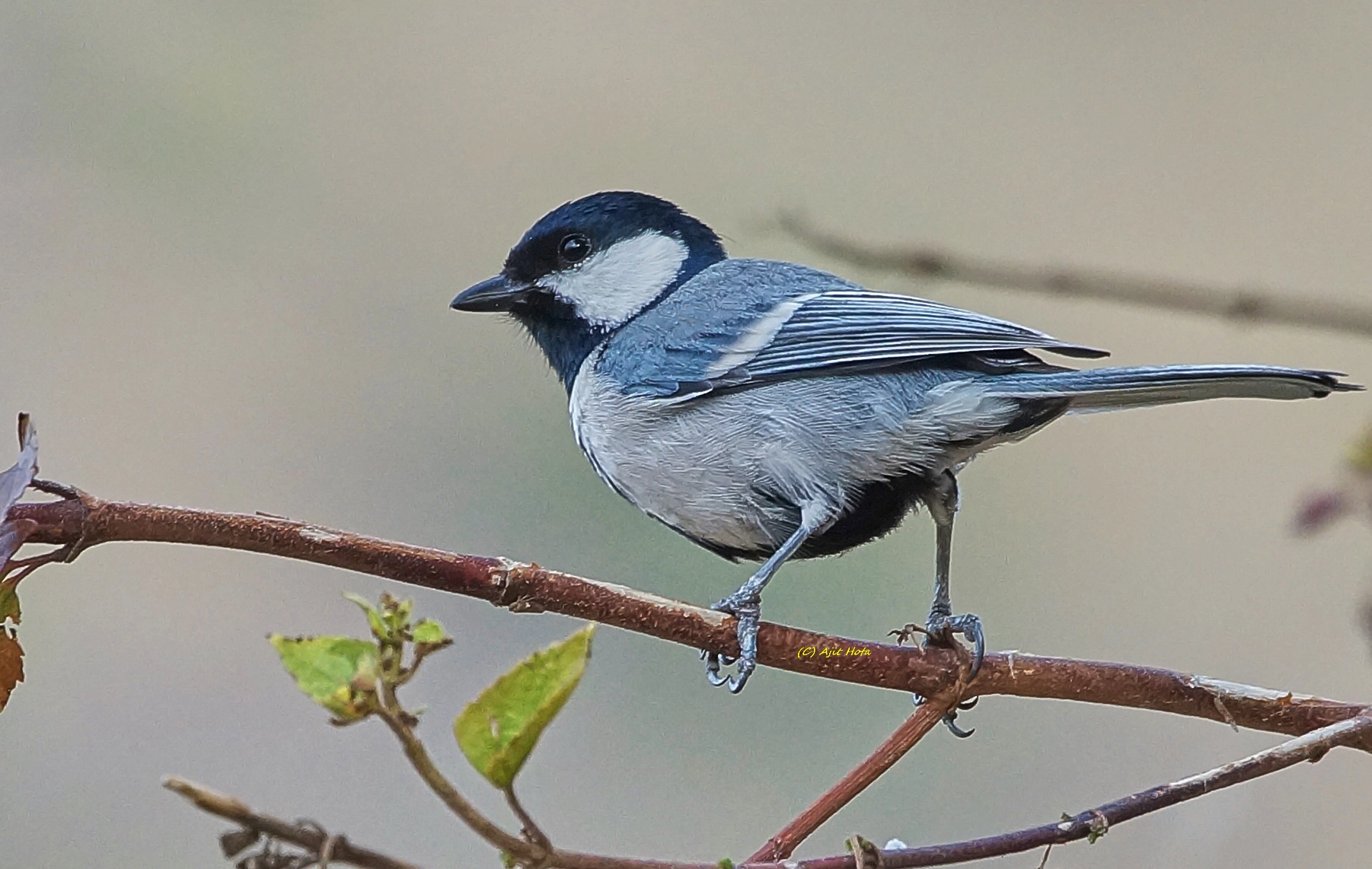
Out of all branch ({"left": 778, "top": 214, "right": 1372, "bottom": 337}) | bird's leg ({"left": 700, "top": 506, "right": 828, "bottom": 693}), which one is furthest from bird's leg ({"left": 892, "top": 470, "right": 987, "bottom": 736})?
branch ({"left": 778, "top": 214, "right": 1372, "bottom": 337})

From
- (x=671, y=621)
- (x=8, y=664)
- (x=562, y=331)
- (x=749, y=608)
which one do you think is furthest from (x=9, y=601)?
(x=562, y=331)

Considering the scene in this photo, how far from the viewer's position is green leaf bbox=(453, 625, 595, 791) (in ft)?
1.90

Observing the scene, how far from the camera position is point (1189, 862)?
1.47 meters

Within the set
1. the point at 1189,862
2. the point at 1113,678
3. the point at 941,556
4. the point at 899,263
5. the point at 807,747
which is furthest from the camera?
the point at 807,747

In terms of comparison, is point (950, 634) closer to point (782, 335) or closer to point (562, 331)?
point (782, 335)

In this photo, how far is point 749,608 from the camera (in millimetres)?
1167

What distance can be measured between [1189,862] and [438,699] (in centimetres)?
102

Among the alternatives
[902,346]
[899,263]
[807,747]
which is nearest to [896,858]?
[899,263]

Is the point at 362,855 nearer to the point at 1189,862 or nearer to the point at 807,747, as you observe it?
the point at 1189,862

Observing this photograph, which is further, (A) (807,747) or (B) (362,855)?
(A) (807,747)

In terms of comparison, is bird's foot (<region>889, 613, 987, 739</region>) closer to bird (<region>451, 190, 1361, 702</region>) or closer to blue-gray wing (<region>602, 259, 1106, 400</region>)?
bird (<region>451, 190, 1361, 702</region>)

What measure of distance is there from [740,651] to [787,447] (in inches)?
20.7

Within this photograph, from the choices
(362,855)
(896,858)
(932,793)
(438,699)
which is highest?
(362,855)

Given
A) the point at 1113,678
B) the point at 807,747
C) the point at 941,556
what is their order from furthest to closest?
the point at 807,747
the point at 941,556
the point at 1113,678
